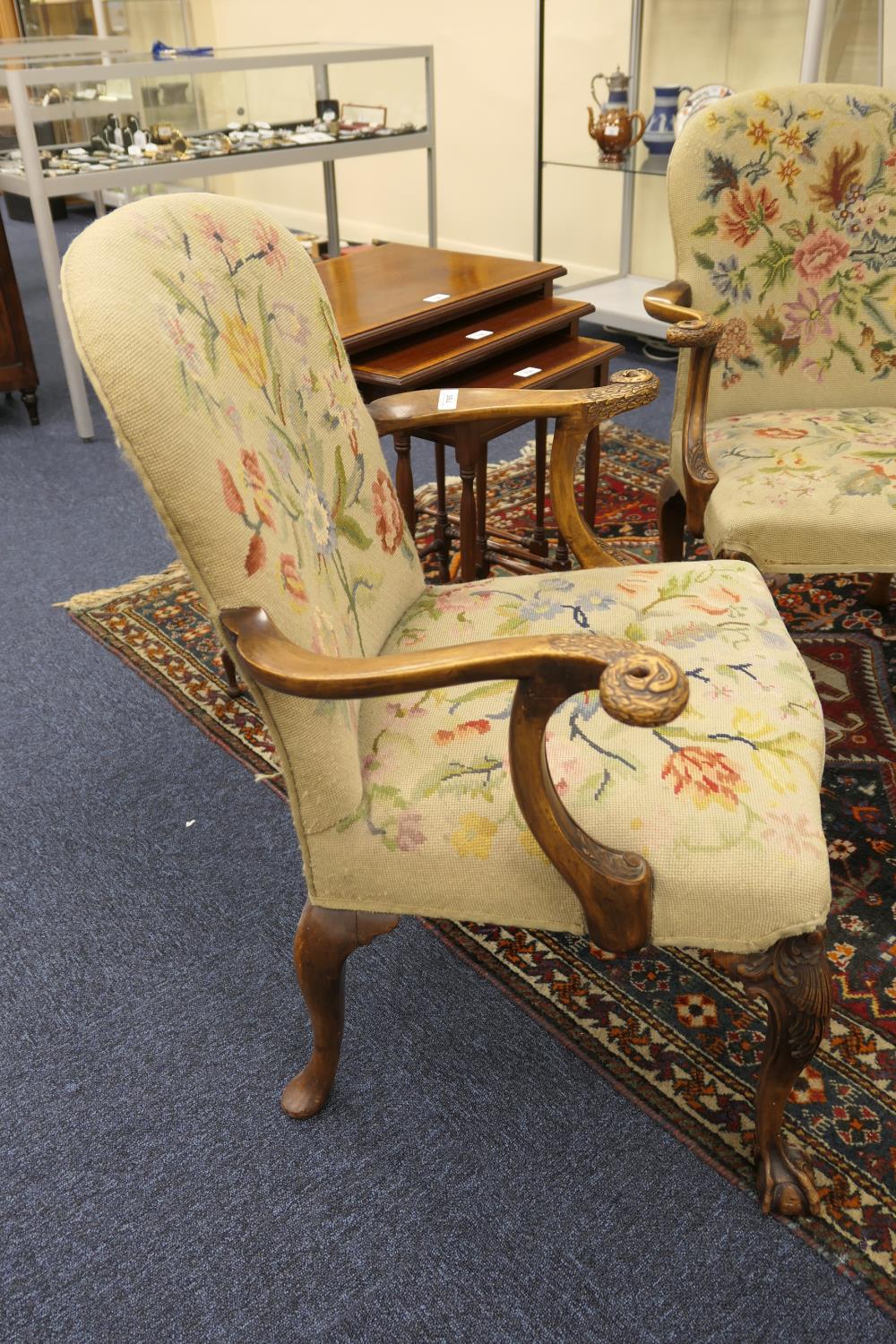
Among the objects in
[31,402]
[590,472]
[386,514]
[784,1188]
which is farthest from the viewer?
[31,402]

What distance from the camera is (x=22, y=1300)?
1.30 m

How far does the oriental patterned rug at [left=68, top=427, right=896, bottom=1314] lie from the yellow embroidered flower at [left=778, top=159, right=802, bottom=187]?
3.09ft

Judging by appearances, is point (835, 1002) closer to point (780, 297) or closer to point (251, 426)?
point (251, 426)

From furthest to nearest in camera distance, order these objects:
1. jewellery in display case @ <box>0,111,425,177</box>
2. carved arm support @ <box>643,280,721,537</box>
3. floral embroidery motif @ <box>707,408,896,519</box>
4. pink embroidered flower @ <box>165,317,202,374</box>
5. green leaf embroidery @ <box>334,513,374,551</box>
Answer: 1. jewellery in display case @ <box>0,111,425,177</box>
2. carved arm support @ <box>643,280,721,537</box>
3. floral embroidery motif @ <box>707,408,896,519</box>
4. green leaf embroidery @ <box>334,513,374,551</box>
5. pink embroidered flower @ <box>165,317,202,374</box>

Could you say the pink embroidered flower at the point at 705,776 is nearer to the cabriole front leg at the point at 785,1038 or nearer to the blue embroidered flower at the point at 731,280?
the cabriole front leg at the point at 785,1038

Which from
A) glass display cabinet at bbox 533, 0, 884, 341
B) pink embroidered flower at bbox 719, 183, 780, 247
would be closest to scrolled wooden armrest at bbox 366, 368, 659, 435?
pink embroidered flower at bbox 719, 183, 780, 247

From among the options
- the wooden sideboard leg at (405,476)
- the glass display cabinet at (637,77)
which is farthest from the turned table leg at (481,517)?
the glass display cabinet at (637,77)

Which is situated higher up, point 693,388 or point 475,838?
point 693,388

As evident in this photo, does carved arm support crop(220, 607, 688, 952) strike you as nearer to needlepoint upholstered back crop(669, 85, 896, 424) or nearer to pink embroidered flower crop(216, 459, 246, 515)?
pink embroidered flower crop(216, 459, 246, 515)

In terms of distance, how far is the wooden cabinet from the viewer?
3.61 m

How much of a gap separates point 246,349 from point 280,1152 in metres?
1.00

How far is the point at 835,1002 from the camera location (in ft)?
5.35

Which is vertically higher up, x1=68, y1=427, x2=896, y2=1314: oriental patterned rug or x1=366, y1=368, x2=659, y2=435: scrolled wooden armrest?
x1=366, y1=368, x2=659, y2=435: scrolled wooden armrest

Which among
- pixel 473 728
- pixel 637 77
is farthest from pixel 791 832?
pixel 637 77
